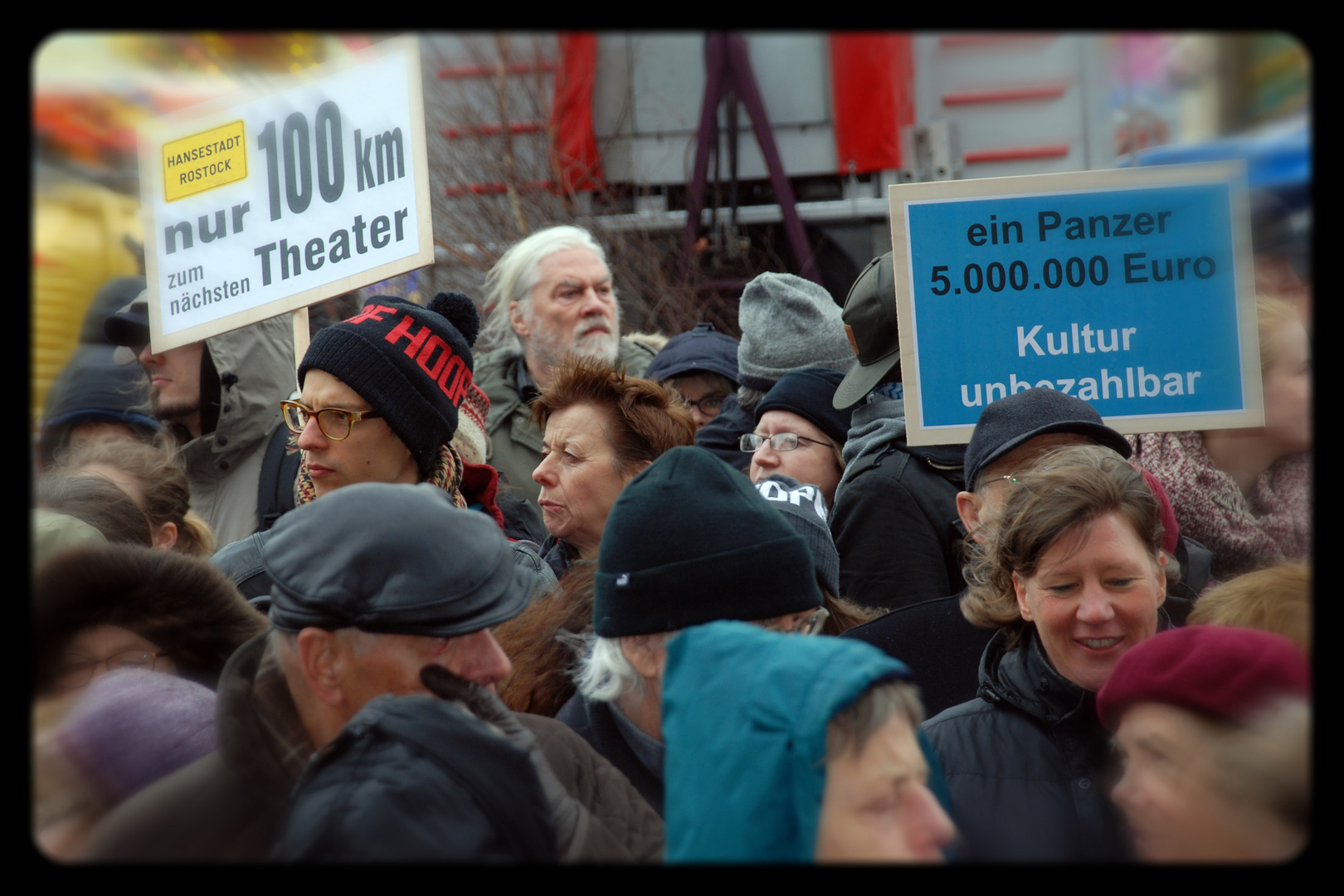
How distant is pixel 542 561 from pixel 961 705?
3.93 ft

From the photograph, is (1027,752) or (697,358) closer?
(1027,752)

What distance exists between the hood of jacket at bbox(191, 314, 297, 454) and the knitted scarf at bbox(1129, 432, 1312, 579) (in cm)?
279

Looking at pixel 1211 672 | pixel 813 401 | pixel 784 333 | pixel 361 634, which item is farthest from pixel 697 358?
pixel 1211 672

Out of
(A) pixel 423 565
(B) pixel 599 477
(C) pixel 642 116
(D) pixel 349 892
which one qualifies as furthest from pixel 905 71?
(D) pixel 349 892

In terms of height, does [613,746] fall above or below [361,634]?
below

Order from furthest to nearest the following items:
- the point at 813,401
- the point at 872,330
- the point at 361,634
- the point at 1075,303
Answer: the point at 813,401 < the point at 872,330 < the point at 1075,303 < the point at 361,634

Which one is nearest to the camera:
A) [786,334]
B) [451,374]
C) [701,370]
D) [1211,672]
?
[1211,672]

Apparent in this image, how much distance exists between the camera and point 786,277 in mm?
4133

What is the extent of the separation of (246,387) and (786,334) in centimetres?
181

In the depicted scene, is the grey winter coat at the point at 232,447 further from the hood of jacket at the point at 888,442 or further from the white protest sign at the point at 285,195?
the hood of jacket at the point at 888,442

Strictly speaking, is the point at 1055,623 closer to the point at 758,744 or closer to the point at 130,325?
the point at 758,744

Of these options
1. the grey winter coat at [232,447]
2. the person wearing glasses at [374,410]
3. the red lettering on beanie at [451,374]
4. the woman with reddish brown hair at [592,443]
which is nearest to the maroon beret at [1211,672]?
the person wearing glasses at [374,410]

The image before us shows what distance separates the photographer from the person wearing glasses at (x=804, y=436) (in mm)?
3623

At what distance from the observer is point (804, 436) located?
143 inches
